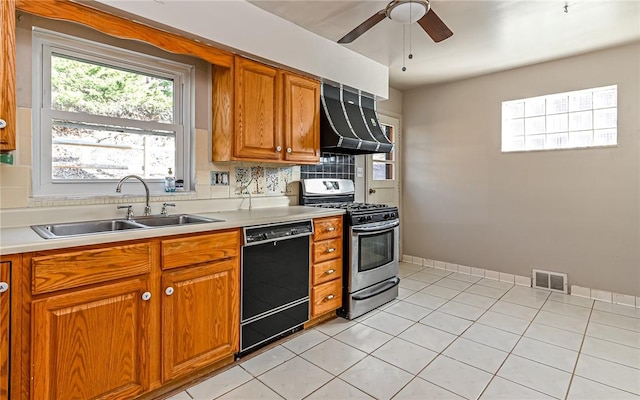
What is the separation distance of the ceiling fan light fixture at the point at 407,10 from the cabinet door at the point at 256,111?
101cm

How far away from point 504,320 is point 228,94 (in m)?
2.87

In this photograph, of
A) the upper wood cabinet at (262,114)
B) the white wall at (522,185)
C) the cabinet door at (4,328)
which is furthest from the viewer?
the white wall at (522,185)

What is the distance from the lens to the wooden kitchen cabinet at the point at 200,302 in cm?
183

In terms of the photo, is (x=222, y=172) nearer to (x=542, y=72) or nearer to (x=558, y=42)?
(x=558, y=42)

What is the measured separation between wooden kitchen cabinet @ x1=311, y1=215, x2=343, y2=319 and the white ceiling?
158 cm

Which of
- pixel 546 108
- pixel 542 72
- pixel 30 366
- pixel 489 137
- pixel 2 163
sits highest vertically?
pixel 542 72

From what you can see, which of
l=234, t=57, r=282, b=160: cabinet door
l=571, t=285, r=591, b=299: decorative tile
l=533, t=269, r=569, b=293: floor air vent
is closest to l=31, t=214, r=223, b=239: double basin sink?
l=234, t=57, r=282, b=160: cabinet door

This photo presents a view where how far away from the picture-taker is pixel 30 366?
4.62ft

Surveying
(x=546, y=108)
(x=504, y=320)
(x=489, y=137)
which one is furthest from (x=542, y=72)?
(x=504, y=320)

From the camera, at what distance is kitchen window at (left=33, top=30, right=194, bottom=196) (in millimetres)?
2006

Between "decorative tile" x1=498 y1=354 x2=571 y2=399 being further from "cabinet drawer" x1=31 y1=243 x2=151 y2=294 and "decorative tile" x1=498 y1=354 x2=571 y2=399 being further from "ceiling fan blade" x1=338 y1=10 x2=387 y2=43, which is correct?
"ceiling fan blade" x1=338 y1=10 x2=387 y2=43

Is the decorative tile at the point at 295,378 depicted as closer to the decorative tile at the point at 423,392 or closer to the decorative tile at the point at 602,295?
the decorative tile at the point at 423,392

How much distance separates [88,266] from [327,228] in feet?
5.48

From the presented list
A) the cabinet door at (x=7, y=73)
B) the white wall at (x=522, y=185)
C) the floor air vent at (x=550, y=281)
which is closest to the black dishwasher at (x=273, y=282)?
the cabinet door at (x=7, y=73)
